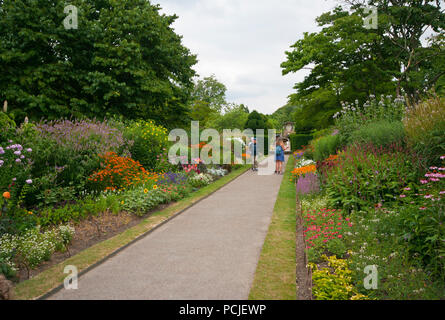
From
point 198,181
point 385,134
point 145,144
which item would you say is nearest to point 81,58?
point 145,144

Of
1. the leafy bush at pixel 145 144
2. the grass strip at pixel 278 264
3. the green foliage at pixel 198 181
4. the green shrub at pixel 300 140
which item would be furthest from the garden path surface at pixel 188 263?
the green shrub at pixel 300 140

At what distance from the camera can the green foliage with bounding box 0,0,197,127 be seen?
1291cm

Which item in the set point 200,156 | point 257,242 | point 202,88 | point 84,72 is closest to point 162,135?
point 200,156

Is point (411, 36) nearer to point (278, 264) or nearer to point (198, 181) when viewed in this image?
point (198, 181)

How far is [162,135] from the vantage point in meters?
11.9

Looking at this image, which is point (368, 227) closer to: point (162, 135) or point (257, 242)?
point (257, 242)

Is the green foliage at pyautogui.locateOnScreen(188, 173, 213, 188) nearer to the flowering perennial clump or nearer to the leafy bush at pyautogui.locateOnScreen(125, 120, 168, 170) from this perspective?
the leafy bush at pyautogui.locateOnScreen(125, 120, 168, 170)

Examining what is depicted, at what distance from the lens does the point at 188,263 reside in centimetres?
441

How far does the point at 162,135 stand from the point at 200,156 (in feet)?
10.8

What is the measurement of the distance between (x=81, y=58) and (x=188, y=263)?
13.6 m

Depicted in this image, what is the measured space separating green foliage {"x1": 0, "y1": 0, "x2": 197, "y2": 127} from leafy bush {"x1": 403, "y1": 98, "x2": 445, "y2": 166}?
11.6m
